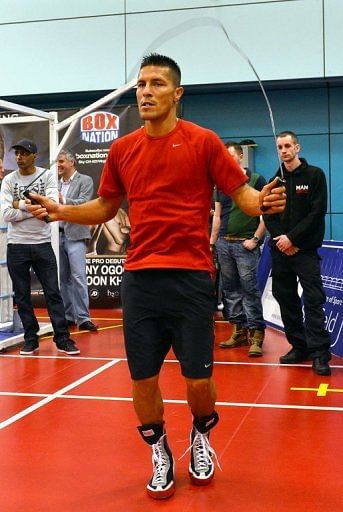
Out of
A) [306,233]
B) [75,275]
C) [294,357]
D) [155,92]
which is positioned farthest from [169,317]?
[75,275]

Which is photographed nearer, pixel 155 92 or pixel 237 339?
pixel 155 92

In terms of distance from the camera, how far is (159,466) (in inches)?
124

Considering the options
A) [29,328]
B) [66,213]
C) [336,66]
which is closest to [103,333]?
[29,328]

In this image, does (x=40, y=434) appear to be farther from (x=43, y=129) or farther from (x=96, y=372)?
(x=43, y=129)

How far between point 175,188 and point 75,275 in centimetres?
497

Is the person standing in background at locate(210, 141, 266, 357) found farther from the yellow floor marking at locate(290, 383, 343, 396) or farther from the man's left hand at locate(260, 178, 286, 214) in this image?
the man's left hand at locate(260, 178, 286, 214)

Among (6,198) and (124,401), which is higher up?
(6,198)

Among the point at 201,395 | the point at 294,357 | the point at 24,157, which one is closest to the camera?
the point at 201,395

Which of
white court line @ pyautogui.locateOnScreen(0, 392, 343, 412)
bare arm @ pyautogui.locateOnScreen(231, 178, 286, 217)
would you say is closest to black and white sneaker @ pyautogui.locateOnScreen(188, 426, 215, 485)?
bare arm @ pyautogui.locateOnScreen(231, 178, 286, 217)

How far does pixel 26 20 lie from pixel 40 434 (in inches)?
362

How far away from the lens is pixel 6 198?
6238 mm

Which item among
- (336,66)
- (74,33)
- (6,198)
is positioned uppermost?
(74,33)

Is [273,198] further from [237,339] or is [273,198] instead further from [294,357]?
[237,339]

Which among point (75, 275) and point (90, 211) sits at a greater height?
point (90, 211)
